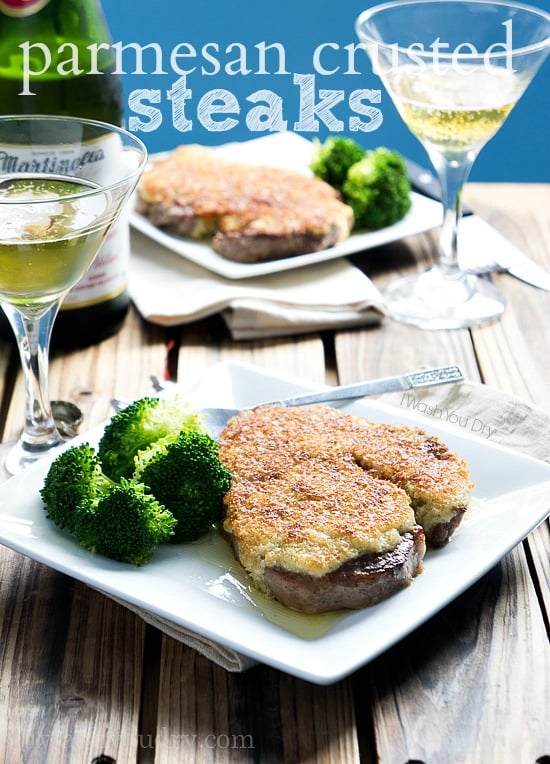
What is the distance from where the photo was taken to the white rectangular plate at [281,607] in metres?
1.39

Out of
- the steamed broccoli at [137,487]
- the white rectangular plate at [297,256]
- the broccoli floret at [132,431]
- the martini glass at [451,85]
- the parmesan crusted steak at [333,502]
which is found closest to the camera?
the parmesan crusted steak at [333,502]

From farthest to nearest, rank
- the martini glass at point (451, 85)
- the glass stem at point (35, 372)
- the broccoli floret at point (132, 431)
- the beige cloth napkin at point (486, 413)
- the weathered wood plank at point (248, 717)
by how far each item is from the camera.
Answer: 1. the martini glass at point (451, 85)
2. the beige cloth napkin at point (486, 413)
3. the glass stem at point (35, 372)
4. the broccoli floret at point (132, 431)
5. the weathered wood plank at point (248, 717)

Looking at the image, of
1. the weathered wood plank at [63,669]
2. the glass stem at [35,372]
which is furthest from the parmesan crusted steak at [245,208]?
the weathered wood plank at [63,669]

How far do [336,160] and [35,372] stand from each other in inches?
59.7

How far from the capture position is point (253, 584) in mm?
1579

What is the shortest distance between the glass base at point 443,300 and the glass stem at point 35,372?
41.6 inches

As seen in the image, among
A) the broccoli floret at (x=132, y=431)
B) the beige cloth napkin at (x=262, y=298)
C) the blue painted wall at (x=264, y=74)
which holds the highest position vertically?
the broccoli floret at (x=132, y=431)

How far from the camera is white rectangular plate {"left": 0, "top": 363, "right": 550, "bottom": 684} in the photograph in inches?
54.9

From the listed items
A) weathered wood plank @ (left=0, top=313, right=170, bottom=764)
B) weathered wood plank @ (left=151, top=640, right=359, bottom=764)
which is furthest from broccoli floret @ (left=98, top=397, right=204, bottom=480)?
weathered wood plank @ (left=151, top=640, right=359, bottom=764)

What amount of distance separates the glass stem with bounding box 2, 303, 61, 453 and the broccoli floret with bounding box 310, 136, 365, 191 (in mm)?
1413

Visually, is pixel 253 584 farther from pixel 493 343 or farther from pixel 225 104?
pixel 225 104

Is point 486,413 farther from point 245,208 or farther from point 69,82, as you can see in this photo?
point 69,82

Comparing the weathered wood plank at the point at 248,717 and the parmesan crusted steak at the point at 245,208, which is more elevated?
the weathered wood plank at the point at 248,717

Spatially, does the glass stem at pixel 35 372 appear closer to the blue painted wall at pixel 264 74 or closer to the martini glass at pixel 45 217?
the martini glass at pixel 45 217
